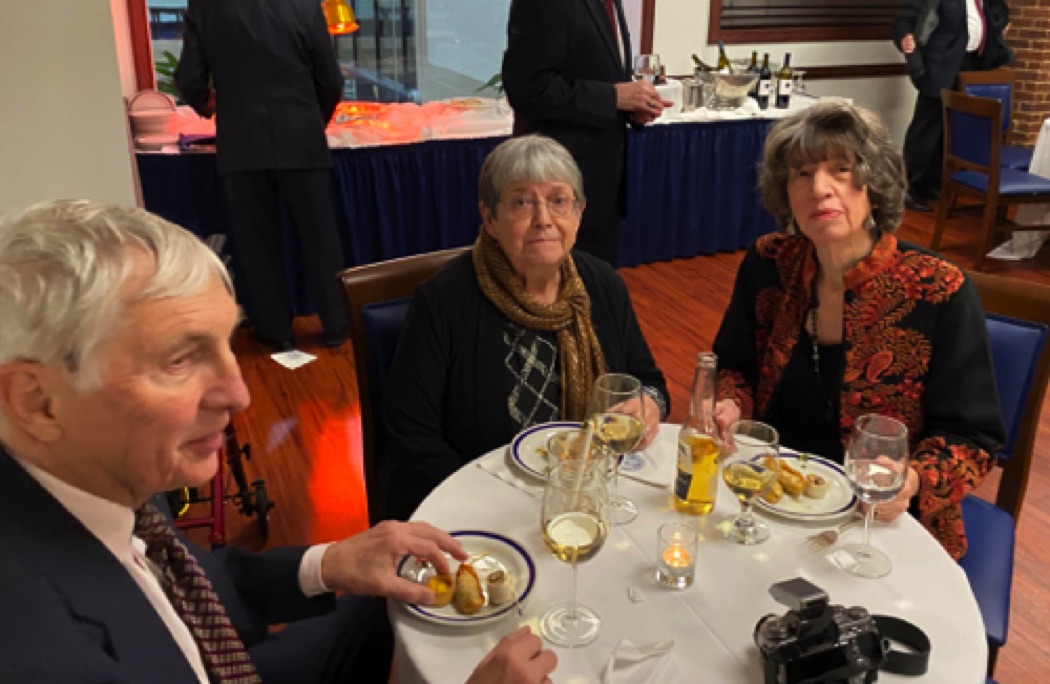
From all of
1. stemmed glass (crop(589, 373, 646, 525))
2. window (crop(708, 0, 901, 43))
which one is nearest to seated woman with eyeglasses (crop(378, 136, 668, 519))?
stemmed glass (crop(589, 373, 646, 525))

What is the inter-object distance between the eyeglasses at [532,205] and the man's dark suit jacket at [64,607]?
1095 mm

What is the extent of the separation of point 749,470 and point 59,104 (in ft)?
6.68

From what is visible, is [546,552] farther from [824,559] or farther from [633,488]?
[824,559]

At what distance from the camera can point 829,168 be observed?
1.69 meters

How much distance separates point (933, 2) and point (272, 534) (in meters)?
5.39

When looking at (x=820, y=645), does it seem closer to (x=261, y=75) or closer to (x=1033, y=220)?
(x=261, y=75)

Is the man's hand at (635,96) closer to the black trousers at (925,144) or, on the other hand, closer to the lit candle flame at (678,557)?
the lit candle flame at (678,557)

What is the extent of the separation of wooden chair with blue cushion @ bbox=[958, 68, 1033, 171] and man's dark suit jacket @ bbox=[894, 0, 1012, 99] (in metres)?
0.47

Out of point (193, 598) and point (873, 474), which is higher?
point (873, 474)

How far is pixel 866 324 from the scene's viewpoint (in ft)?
5.55

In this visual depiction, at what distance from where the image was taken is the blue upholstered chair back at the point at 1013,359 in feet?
5.70

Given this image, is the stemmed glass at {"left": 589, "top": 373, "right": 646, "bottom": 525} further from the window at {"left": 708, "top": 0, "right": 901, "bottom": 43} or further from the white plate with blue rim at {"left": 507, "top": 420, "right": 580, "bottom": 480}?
the window at {"left": 708, "top": 0, "right": 901, "bottom": 43}

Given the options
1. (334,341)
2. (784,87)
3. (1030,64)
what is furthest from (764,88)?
(334,341)

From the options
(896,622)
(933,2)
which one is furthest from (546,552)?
(933,2)
